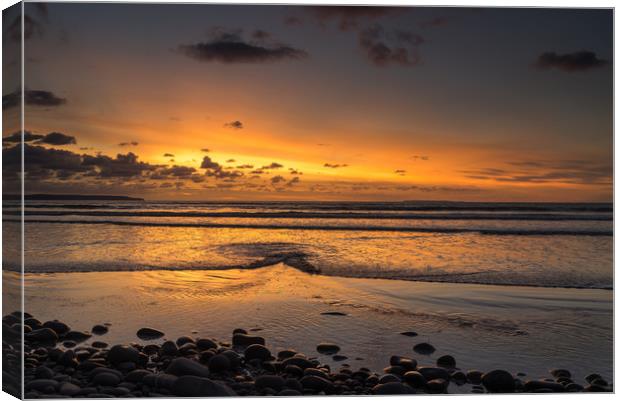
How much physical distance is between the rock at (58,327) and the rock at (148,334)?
1.77 ft

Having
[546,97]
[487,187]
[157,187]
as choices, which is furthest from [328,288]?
[157,187]

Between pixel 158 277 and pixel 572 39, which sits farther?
pixel 158 277

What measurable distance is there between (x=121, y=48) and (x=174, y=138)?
2157 millimetres

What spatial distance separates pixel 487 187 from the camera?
6.62 m

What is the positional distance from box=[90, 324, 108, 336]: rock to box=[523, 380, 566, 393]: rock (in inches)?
113

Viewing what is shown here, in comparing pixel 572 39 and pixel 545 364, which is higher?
pixel 572 39

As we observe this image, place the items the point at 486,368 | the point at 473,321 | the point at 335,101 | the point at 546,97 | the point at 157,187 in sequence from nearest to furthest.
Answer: the point at 486,368 → the point at 473,321 → the point at 546,97 → the point at 335,101 → the point at 157,187

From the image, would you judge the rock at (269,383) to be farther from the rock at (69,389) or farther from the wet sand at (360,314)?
the rock at (69,389)

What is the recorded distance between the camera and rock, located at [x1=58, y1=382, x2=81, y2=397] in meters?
3.49

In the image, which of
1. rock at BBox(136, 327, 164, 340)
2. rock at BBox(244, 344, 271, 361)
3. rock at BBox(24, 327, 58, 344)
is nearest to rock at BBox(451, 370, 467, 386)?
rock at BBox(244, 344, 271, 361)

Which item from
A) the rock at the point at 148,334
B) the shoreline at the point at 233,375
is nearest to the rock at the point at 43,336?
the shoreline at the point at 233,375

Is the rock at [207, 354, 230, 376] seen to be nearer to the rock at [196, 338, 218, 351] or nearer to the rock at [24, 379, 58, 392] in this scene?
the rock at [196, 338, 218, 351]

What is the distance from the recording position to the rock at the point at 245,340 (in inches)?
162

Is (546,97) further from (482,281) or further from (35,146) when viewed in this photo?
(35,146)
